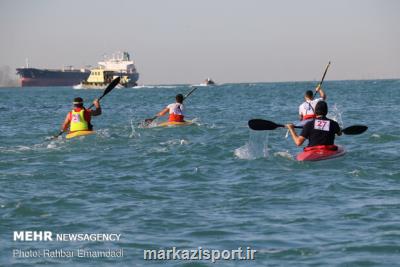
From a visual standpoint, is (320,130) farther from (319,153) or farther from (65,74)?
(65,74)

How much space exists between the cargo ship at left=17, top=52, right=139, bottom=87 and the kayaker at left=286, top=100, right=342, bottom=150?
137763mm

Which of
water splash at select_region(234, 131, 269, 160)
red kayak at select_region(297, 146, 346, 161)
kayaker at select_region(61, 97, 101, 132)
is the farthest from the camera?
kayaker at select_region(61, 97, 101, 132)

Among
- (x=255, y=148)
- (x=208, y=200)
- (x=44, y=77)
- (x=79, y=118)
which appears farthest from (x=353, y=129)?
(x=44, y=77)

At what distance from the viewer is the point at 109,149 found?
19.8 meters

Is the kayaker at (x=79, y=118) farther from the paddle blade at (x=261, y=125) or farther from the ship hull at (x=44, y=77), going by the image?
the ship hull at (x=44, y=77)

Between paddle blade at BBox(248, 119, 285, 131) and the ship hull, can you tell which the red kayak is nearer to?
paddle blade at BBox(248, 119, 285, 131)

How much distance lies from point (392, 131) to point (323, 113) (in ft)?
30.6

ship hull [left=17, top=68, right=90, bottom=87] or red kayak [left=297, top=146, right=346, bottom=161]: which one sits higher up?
red kayak [left=297, top=146, right=346, bottom=161]

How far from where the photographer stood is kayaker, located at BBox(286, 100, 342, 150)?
1528 centimetres

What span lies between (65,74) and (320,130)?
513 ft

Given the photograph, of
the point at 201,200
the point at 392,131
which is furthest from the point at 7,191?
the point at 392,131

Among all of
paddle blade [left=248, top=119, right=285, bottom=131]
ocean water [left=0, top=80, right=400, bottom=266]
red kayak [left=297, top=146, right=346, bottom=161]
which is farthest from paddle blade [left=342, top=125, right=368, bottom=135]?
paddle blade [left=248, top=119, right=285, bottom=131]

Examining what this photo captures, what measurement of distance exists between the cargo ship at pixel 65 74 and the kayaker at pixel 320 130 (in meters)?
138

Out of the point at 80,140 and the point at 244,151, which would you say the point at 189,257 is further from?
the point at 80,140
